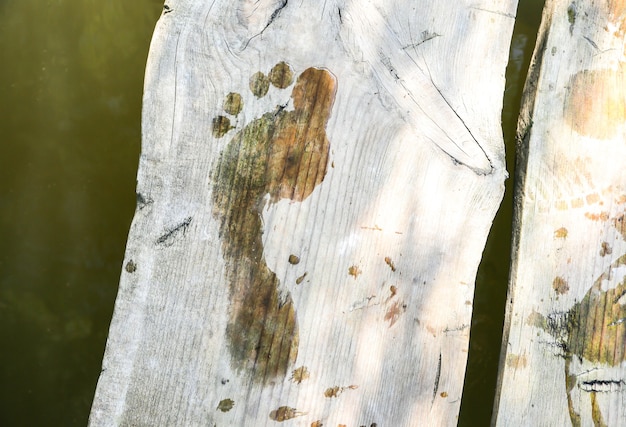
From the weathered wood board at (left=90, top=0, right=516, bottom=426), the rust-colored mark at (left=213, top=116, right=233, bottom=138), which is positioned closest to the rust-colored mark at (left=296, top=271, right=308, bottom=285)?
the weathered wood board at (left=90, top=0, right=516, bottom=426)

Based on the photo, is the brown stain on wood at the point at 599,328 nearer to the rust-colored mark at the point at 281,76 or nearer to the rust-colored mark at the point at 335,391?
the rust-colored mark at the point at 335,391

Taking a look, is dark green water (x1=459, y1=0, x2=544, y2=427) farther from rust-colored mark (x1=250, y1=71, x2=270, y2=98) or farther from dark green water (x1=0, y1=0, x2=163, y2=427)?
dark green water (x1=0, y1=0, x2=163, y2=427)

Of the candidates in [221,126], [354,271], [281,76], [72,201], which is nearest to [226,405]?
[354,271]

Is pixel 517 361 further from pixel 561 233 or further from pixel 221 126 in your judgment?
pixel 221 126

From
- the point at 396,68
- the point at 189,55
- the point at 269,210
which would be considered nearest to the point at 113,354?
the point at 269,210

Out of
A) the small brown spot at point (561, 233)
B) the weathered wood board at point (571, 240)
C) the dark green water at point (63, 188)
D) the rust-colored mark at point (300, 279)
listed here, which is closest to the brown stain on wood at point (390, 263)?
the rust-colored mark at point (300, 279)

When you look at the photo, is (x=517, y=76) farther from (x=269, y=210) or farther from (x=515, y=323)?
(x=269, y=210)
